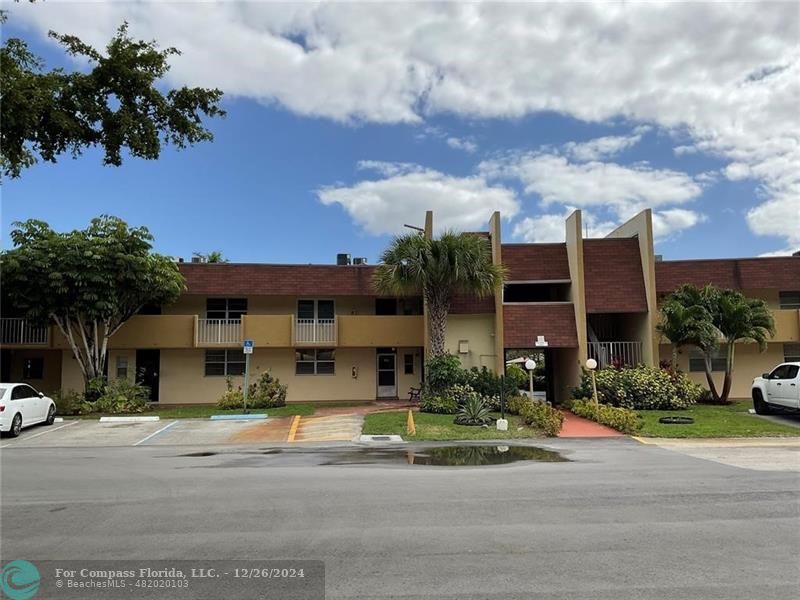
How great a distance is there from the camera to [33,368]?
27.2 meters

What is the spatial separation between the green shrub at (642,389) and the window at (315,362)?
10463 mm

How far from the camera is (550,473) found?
10.1 metres

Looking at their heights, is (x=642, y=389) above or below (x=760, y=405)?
above

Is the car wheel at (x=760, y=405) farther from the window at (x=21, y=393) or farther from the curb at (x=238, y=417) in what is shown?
the window at (x=21, y=393)

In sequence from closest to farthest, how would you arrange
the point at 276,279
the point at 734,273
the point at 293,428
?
1. the point at 293,428
2. the point at 734,273
3. the point at 276,279

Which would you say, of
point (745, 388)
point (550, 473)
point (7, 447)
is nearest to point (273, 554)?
point (550, 473)

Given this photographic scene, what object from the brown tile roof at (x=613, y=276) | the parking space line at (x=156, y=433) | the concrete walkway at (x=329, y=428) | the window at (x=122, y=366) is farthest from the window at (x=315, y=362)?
the brown tile roof at (x=613, y=276)

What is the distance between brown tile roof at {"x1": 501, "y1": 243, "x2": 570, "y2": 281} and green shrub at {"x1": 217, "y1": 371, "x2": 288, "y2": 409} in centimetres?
1012

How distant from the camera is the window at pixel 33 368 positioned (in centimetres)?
2703

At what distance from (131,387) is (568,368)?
17.0 meters

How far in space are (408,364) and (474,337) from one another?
4.26m

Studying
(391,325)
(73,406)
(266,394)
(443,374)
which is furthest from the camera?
(391,325)

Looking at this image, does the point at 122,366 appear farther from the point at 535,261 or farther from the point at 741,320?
the point at 741,320

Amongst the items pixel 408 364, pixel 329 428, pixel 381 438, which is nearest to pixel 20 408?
pixel 329 428
